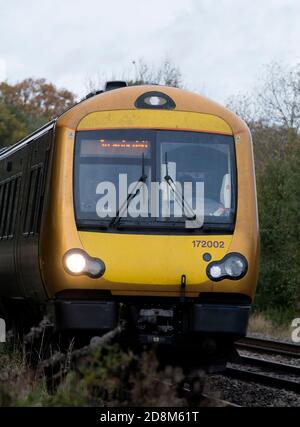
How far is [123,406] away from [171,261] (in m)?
2.77

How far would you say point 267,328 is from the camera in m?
23.1

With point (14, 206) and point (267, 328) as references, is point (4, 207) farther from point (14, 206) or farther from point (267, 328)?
point (267, 328)

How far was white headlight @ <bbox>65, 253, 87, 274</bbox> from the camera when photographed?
980 centimetres

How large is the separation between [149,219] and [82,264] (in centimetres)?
78

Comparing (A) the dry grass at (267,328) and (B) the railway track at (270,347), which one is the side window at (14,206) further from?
(A) the dry grass at (267,328)

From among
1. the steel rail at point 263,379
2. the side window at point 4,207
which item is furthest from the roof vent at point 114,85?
the steel rail at point 263,379

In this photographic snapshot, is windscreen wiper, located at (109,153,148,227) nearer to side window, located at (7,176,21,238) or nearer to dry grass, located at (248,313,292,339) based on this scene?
side window, located at (7,176,21,238)

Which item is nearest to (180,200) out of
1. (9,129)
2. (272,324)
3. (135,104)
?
(135,104)

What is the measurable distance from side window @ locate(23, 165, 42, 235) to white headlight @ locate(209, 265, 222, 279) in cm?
193
